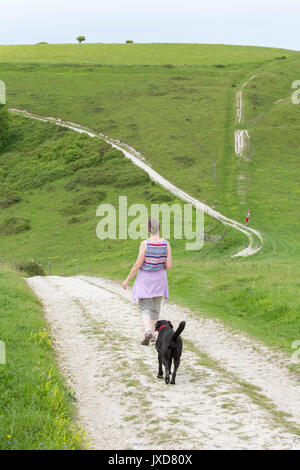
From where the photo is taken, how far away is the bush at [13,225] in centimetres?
6319

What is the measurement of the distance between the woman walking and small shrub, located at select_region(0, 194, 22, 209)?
6732cm

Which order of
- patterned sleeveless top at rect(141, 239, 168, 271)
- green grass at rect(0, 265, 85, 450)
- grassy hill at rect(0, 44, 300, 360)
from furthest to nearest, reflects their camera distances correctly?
1. grassy hill at rect(0, 44, 300, 360)
2. patterned sleeveless top at rect(141, 239, 168, 271)
3. green grass at rect(0, 265, 85, 450)

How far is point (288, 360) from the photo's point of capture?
11352 mm

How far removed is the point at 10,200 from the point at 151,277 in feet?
226

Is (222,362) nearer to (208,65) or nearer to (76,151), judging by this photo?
(76,151)

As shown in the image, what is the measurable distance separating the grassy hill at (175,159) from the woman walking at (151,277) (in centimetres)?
459

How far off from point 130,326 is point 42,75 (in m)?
128

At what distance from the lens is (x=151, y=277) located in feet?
34.3

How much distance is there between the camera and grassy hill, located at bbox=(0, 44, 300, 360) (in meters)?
24.4

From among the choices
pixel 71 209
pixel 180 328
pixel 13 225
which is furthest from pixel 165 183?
pixel 180 328

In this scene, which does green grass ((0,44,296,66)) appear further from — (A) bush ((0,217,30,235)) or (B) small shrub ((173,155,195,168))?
(A) bush ((0,217,30,235))

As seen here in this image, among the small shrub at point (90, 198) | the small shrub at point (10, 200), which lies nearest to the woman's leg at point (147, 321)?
the small shrub at point (90, 198)

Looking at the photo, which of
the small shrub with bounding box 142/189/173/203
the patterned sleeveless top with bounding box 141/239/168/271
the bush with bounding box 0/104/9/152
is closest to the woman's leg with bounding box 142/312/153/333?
the patterned sleeveless top with bounding box 141/239/168/271

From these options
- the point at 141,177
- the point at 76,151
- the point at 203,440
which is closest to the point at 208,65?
the point at 76,151
